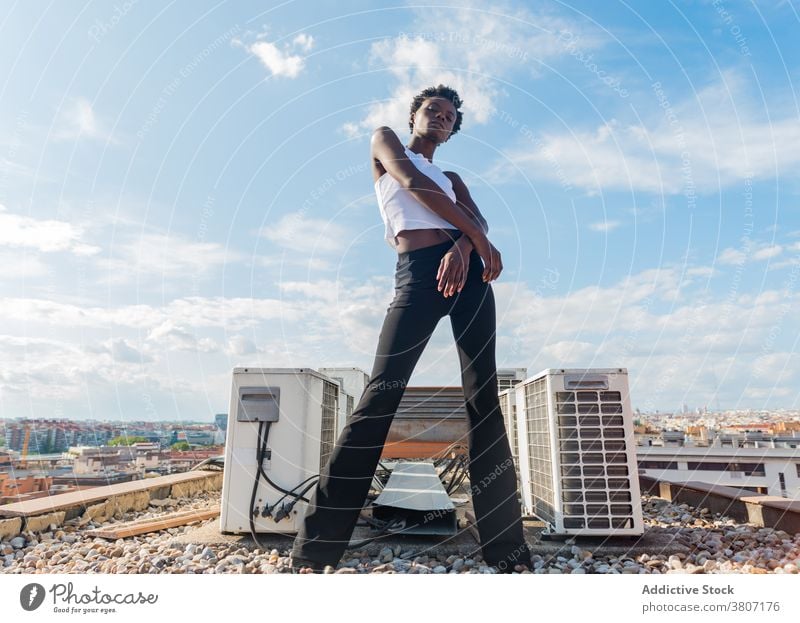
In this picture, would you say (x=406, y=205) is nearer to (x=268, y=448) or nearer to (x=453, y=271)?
(x=453, y=271)

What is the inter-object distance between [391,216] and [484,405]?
902 millimetres

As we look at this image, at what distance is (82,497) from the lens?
2.98 meters

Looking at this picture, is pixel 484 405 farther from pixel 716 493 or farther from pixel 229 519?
pixel 716 493

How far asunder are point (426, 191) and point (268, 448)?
142cm

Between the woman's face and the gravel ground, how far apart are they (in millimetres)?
1898

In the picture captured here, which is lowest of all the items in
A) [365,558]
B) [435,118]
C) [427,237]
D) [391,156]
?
[365,558]

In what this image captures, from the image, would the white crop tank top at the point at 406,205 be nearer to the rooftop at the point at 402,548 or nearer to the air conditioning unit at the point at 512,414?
the rooftop at the point at 402,548

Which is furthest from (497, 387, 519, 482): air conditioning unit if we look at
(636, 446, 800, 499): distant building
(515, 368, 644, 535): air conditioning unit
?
(636, 446, 800, 499): distant building

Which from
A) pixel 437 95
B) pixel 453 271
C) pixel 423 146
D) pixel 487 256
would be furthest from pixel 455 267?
pixel 437 95

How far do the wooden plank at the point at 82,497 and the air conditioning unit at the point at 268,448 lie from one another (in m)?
1.19

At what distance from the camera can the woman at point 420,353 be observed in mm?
1782
